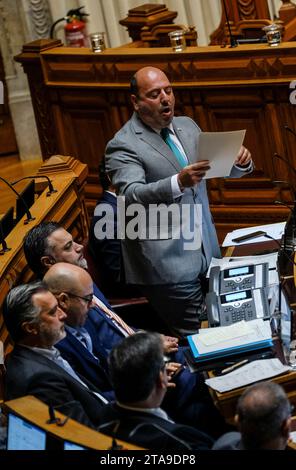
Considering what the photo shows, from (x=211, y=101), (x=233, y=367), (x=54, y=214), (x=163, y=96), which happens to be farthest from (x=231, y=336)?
(x=211, y=101)

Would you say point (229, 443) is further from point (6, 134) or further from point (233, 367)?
point (6, 134)

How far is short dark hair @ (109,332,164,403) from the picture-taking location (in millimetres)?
3148

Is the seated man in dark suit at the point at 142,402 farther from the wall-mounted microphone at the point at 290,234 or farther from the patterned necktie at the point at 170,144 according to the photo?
the patterned necktie at the point at 170,144

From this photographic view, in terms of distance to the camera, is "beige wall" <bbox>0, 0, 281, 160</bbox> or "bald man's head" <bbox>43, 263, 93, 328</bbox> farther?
"beige wall" <bbox>0, 0, 281, 160</bbox>

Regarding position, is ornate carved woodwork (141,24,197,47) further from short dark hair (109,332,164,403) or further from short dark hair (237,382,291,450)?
short dark hair (237,382,291,450)

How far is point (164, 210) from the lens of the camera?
477 centimetres

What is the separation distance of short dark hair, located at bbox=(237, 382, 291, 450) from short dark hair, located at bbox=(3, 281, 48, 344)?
1.01 metres

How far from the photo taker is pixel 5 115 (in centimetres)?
974

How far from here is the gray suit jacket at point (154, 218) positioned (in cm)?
473

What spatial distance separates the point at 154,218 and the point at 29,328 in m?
1.24

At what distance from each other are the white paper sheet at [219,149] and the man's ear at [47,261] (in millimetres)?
719

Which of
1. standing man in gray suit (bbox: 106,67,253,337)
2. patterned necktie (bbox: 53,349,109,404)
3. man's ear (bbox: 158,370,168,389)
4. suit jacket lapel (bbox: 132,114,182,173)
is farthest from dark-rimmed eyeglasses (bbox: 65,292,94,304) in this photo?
suit jacket lapel (bbox: 132,114,182,173)

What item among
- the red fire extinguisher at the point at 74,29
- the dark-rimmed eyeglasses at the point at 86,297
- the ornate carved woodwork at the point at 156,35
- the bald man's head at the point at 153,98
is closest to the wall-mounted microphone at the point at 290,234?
the bald man's head at the point at 153,98
